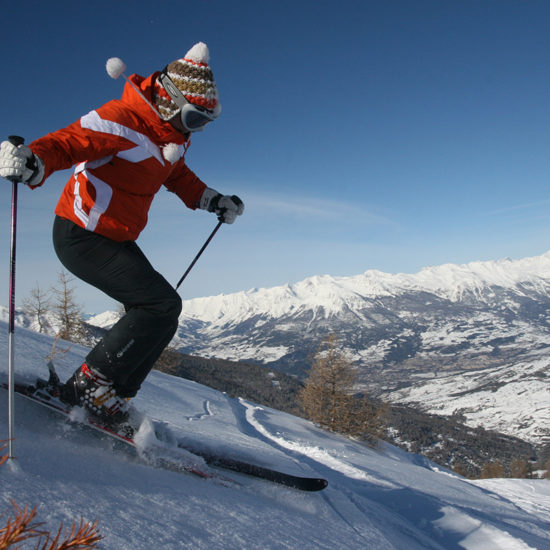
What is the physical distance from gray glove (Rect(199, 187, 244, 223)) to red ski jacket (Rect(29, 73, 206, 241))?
976 millimetres

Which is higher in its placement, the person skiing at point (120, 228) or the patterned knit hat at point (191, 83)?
the patterned knit hat at point (191, 83)

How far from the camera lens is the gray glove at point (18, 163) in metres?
1.93

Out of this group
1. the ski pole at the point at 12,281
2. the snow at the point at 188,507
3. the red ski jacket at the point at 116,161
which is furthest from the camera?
the red ski jacket at the point at 116,161

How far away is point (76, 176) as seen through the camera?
8.26 feet

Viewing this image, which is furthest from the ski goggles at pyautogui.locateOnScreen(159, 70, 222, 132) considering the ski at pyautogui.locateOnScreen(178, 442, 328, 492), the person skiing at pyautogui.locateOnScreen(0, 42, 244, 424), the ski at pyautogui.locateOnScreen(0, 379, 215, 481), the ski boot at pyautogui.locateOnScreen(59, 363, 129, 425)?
the ski at pyautogui.locateOnScreen(178, 442, 328, 492)

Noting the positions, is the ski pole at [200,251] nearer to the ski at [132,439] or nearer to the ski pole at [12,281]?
the ski at [132,439]

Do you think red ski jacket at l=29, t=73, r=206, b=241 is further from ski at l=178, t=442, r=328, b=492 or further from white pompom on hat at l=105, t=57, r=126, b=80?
ski at l=178, t=442, r=328, b=492

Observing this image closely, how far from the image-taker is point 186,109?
266cm

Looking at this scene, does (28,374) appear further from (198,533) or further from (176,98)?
(176,98)

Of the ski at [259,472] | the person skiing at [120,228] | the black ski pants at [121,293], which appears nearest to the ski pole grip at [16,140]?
the person skiing at [120,228]

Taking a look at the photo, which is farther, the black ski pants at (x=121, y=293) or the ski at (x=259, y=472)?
the ski at (x=259, y=472)

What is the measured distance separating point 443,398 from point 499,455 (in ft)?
254

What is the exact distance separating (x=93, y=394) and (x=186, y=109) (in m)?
1.96

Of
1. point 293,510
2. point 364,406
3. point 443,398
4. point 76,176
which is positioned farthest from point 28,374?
point 443,398
